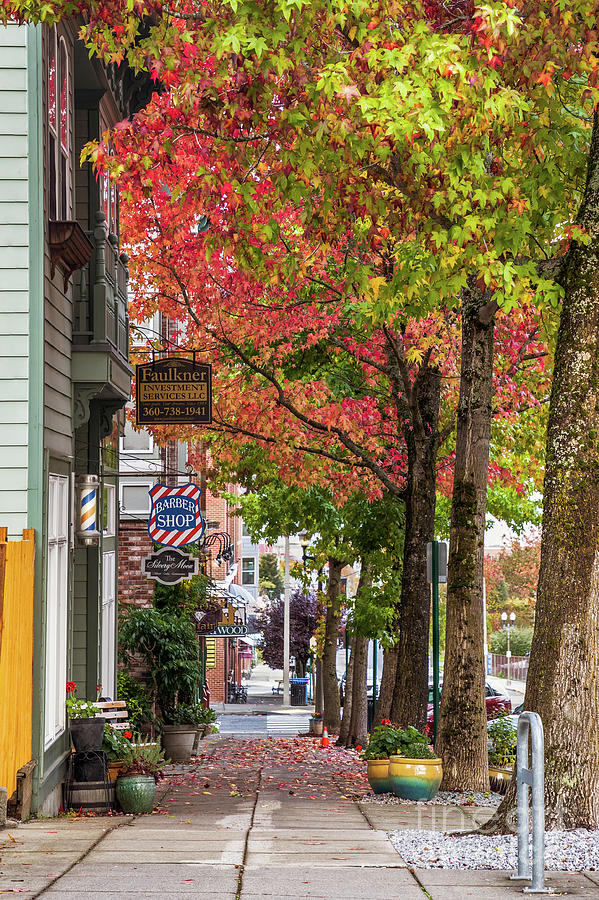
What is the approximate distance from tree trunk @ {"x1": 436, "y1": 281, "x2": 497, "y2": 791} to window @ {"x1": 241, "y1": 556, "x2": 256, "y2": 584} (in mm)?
83520

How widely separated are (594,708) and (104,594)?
344 inches

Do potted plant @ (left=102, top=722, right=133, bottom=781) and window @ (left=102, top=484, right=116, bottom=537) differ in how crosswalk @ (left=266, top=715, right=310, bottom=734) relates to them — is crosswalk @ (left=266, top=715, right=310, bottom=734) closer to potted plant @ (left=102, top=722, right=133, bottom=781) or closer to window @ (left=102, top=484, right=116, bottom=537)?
window @ (left=102, top=484, right=116, bottom=537)

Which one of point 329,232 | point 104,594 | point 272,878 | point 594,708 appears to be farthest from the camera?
point 104,594

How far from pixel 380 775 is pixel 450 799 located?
0.79 metres

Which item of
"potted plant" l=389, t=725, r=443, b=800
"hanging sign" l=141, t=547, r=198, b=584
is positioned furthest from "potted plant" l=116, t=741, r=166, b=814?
"hanging sign" l=141, t=547, r=198, b=584

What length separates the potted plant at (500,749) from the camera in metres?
14.5

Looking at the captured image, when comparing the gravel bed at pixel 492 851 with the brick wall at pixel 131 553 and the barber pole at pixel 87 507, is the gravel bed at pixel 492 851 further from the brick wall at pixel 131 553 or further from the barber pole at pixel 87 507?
the brick wall at pixel 131 553

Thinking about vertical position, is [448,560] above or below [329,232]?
below

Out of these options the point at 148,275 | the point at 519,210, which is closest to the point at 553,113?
the point at 519,210

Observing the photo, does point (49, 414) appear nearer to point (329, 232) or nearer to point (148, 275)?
point (329, 232)

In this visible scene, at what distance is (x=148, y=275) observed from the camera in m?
20.4

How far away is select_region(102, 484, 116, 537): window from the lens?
15342 millimetres

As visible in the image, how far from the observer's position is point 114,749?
12.4 metres

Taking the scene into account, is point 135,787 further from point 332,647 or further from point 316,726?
point 316,726
